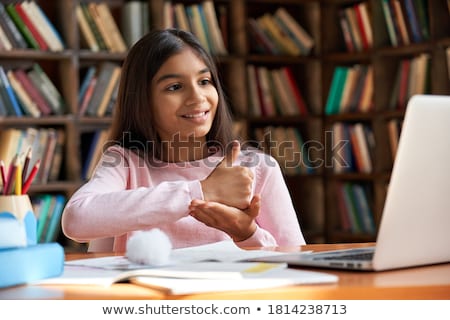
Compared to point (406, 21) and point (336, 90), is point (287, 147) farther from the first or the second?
point (406, 21)

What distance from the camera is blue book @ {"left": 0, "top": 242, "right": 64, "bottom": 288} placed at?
94 centimetres

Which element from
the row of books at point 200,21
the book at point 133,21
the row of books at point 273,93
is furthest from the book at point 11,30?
the row of books at point 273,93

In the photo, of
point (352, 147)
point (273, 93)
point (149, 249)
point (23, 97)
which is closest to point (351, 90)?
point (352, 147)

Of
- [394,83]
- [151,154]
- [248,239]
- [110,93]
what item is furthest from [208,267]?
[394,83]

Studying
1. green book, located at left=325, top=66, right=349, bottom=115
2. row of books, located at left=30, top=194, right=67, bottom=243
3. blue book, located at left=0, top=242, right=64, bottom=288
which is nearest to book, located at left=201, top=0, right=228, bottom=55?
green book, located at left=325, top=66, right=349, bottom=115

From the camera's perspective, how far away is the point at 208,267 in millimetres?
1010

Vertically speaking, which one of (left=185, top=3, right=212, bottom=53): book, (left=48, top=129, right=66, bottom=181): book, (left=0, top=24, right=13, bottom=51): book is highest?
(left=185, top=3, right=212, bottom=53): book

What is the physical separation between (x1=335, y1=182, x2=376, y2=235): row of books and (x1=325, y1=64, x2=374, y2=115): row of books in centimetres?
41

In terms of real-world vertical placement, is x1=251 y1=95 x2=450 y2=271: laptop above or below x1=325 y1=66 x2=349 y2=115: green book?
below

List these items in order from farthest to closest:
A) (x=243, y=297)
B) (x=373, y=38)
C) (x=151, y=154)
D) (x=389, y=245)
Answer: (x=373, y=38), (x=151, y=154), (x=389, y=245), (x=243, y=297)

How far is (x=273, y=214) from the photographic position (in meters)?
1.77

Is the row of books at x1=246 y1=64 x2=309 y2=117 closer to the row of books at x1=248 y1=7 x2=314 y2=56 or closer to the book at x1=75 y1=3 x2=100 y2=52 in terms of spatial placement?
the row of books at x1=248 y1=7 x2=314 y2=56
